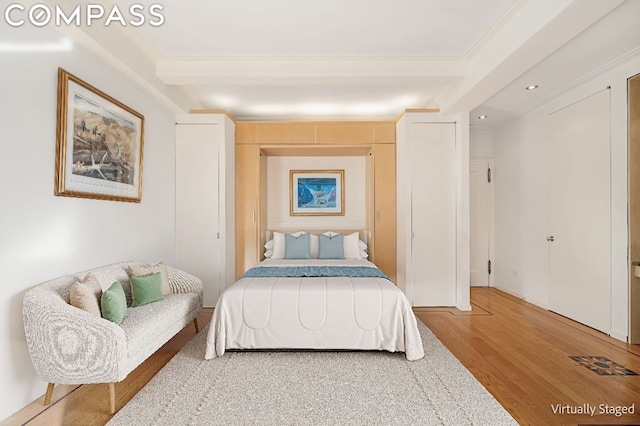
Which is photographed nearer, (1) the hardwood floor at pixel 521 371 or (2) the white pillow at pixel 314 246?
(1) the hardwood floor at pixel 521 371

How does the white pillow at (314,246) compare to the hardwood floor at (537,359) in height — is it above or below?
above

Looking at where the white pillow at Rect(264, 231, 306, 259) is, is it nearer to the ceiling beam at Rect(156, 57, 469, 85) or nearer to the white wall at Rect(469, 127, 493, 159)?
the ceiling beam at Rect(156, 57, 469, 85)

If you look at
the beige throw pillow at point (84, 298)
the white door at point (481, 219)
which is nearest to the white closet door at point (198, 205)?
the beige throw pillow at point (84, 298)

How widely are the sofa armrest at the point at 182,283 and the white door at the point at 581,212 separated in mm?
4174

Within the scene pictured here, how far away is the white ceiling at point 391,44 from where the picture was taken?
2488 mm

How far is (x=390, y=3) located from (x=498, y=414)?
2882mm

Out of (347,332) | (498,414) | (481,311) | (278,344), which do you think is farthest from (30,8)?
(481,311)

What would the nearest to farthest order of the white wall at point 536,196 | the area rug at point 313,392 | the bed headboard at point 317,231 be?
the area rug at point 313,392, the white wall at point 536,196, the bed headboard at point 317,231

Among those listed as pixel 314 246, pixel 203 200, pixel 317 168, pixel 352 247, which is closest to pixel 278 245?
pixel 314 246

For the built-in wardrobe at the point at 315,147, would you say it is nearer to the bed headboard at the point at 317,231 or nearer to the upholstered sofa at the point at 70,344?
the bed headboard at the point at 317,231

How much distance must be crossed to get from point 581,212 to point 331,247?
2.96 m

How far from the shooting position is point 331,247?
15.1ft

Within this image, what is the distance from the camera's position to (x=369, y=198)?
196 inches

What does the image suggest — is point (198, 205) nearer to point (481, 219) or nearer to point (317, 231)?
point (317, 231)
